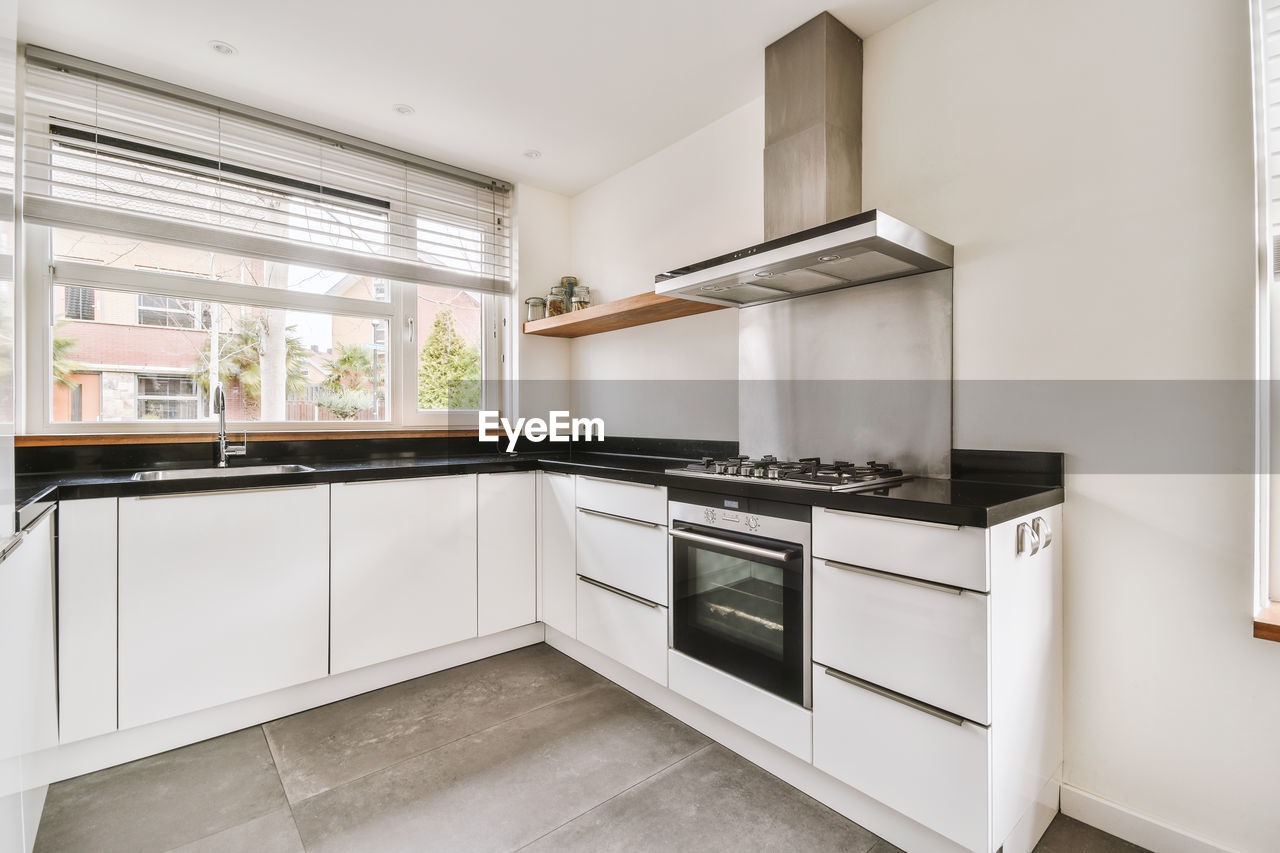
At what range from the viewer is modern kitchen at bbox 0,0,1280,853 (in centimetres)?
141

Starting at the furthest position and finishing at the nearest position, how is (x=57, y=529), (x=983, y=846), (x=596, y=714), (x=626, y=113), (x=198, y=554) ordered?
(x=626, y=113) → (x=596, y=714) → (x=198, y=554) → (x=57, y=529) → (x=983, y=846)

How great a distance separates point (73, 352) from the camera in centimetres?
230

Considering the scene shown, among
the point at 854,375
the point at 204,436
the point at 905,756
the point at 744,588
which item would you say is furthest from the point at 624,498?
the point at 204,436

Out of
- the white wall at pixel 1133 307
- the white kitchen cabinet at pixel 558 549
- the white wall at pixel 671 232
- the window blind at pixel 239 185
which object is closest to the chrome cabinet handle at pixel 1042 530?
the white wall at pixel 1133 307

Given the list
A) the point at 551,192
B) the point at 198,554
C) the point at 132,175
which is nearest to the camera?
the point at 198,554

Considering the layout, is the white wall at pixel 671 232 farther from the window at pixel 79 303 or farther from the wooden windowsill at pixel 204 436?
the window at pixel 79 303

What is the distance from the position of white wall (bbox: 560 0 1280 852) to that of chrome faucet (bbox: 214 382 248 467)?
2761 millimetres

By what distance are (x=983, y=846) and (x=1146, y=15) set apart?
2083 millimetres

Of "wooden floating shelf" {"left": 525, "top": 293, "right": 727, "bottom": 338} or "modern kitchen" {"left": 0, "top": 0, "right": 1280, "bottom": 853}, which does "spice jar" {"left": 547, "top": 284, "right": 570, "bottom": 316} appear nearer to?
"wooden floating shelf" {"left": 525, "top": 293, "right": 727, "bottom": 338}

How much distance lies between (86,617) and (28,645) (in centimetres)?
50

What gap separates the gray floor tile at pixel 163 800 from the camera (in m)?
1.56

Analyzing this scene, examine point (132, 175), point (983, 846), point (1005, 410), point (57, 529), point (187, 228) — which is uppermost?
point (132, 175)

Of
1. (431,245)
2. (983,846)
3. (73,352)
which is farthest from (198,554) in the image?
(983,846)

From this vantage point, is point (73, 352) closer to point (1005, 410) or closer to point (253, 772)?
point (253, 772)
